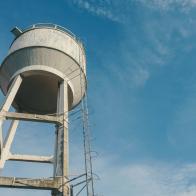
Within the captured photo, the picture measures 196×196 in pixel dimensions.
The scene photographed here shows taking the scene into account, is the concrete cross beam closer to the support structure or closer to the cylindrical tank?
the support structure

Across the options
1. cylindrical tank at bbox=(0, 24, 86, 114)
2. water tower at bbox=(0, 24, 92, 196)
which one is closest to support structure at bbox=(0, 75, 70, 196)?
water tower at bbox=(0, 24, 92, 196)

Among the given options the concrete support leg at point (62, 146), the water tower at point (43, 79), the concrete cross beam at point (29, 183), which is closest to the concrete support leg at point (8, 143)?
the water tower at point (43, 79)

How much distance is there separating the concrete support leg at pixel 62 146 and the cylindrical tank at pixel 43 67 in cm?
99

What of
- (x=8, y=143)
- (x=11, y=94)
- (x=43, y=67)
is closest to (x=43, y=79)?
(x=43, y=67)

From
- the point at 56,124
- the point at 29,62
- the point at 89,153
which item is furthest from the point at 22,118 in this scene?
the point at 89,153

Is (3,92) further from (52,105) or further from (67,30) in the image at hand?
(67,30)

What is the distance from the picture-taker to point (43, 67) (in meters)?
16.6

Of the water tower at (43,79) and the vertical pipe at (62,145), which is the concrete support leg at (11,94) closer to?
the water tower at (43,79)

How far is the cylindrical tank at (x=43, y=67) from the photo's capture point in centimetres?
1689

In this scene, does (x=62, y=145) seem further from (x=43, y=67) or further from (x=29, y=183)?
(x=43, y=67)

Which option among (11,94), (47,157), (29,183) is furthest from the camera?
(11,94)

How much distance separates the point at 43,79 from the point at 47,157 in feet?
14.1

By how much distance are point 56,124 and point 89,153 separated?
3.07 meters

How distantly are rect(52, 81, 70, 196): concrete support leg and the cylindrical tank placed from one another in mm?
992
